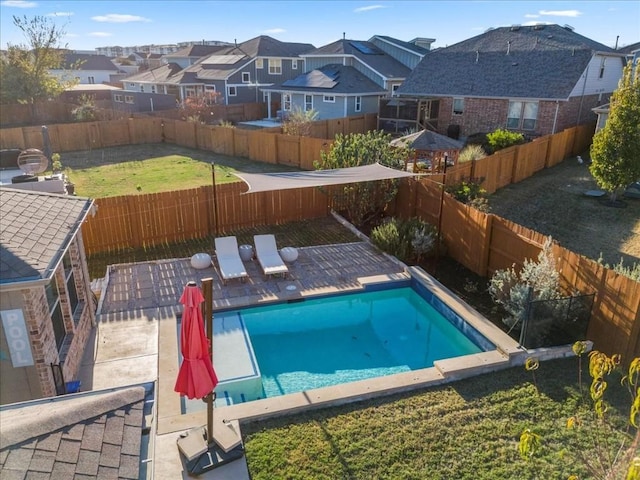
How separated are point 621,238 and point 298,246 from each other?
10037mm

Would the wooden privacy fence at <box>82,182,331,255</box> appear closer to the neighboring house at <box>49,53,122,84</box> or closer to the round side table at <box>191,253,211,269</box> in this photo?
the round side table at <box>191,253,211,269</box>

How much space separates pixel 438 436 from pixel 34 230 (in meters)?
6.78

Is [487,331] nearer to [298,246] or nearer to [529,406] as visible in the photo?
[529,406]

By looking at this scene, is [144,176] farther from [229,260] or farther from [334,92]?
[334,92]

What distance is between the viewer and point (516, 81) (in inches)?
1107

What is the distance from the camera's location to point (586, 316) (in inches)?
365

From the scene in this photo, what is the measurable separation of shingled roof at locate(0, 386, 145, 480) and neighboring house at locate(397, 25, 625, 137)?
27703 millimetres

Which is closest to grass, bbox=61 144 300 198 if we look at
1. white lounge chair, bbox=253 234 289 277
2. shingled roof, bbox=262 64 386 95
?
white lounge chair, bbox=253 234 289 277

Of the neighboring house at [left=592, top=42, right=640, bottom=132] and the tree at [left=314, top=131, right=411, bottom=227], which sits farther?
the neighboring house at [left=592, top=42, right=640, bottom=132]

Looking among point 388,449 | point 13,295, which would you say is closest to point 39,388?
point 13,295

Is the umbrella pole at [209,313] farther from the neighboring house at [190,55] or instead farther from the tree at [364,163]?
the neighboring house at [190,55]

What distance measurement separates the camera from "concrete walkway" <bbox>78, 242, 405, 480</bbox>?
7340mm

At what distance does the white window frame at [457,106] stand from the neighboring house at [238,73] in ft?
65.4

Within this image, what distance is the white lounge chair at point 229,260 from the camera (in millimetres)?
12305
